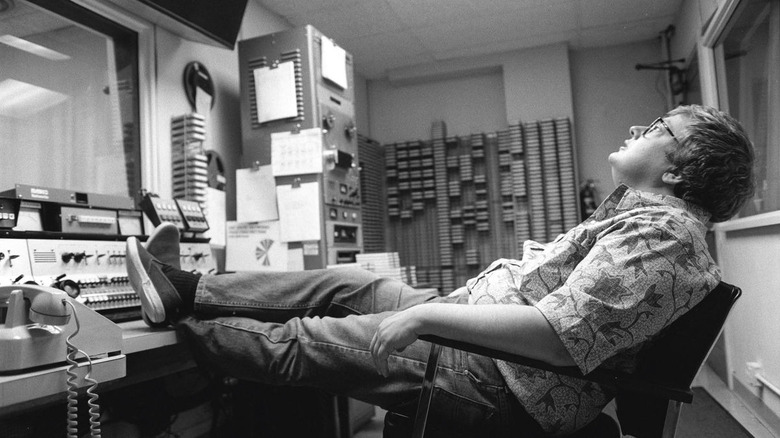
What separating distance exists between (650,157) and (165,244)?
142 cm

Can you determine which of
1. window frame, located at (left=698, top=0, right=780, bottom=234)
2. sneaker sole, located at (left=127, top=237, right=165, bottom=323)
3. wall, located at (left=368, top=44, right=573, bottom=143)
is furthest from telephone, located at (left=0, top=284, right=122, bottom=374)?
wall, located at (left=368, top=44, right=573, bottom=143)

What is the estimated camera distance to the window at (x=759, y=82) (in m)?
2.43

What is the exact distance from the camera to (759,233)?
2.64 metres

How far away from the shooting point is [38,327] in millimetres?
1083

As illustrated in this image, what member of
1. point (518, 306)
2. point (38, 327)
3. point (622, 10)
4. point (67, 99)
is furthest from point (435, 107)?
point (38, 327)

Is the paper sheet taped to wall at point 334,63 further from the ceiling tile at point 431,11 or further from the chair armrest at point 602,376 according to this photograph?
the chair armrest at point 602,376

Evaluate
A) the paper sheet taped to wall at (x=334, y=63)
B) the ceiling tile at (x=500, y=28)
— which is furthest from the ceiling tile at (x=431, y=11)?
the paper sheet taped to wall at (x=334, y=63)

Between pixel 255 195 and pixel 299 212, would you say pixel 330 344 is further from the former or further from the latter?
pixel 255 195

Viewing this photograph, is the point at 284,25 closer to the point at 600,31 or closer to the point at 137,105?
the point at 137,105

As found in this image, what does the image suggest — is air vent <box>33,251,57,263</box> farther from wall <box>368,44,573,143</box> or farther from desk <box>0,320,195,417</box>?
wall <box>368,44,573,143</box>

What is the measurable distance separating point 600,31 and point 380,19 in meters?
1.96

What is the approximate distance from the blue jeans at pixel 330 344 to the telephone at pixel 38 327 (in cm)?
38

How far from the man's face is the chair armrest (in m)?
0.53

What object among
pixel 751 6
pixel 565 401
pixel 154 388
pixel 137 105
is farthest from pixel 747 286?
pixel 137 105
